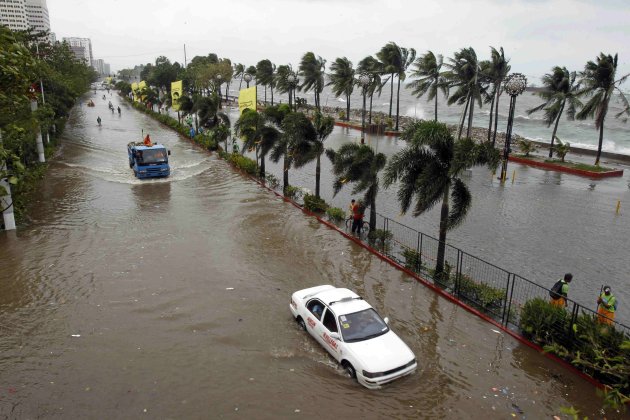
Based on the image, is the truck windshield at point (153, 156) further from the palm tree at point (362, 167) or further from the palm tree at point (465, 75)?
the palm tree at point (465, 75)

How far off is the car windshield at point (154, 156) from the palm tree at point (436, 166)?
19.1m

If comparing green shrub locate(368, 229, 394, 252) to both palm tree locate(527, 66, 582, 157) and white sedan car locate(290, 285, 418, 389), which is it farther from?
palm tree locate(527, 66, 582, 157)

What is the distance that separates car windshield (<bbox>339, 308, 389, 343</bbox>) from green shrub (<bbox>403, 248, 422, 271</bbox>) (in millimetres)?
4758

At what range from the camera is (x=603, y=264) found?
591 inches

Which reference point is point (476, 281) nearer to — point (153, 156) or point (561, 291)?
point (561, 291)

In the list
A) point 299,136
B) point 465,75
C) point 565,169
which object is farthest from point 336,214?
point 465,75

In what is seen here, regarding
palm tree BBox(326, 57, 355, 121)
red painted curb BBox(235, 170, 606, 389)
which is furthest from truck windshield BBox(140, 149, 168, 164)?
palm tree BBox(326, 57, 355, 121)

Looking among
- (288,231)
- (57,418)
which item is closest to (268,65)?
(288,231)

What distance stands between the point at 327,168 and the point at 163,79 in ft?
301

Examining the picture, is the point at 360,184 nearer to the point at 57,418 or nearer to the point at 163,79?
the point at 57,418

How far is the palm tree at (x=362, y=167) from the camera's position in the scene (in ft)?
52.3

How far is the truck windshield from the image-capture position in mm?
27625

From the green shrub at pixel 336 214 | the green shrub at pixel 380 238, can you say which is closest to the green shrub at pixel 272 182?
the green shrub at pixel 336 214

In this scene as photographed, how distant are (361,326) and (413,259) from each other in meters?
5.40
